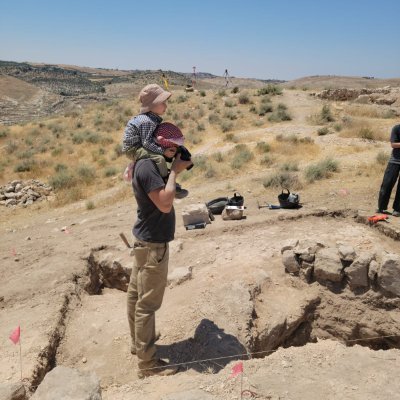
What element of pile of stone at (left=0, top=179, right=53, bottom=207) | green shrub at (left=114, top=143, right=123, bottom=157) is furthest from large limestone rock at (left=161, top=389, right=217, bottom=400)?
green shrub at (left=114, top=143, right=123, bottom=157)

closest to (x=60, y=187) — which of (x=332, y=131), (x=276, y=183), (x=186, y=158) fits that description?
(x=276, y=183)

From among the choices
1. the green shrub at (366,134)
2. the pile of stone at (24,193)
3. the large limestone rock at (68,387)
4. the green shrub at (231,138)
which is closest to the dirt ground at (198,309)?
the large limestone rock at (68,387)

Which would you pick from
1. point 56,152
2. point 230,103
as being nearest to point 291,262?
point 56,152

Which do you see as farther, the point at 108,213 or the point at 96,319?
the point at 108,213

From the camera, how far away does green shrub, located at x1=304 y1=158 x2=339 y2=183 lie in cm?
946

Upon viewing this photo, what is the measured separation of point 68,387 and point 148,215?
1.34m

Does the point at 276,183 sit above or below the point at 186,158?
below

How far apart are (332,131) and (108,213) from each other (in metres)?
9.71

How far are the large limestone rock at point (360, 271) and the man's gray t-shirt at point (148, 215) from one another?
2.81m

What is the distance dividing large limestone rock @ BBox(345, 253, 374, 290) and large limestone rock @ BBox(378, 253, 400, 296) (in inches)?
6.8

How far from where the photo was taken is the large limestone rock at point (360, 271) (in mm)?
4840

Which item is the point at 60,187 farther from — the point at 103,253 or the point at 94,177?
the point at 103,253

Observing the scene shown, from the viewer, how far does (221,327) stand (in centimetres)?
405

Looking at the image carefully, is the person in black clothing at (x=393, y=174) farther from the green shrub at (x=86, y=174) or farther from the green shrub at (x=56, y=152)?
the green shrub at (x=56, y=152)
